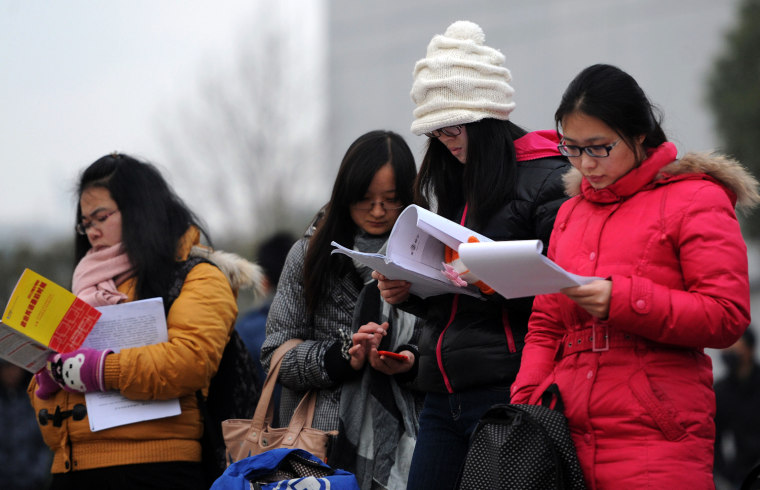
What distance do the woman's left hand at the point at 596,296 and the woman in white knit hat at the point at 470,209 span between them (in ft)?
2.16

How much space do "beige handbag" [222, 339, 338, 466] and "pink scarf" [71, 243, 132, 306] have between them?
2.44 feet

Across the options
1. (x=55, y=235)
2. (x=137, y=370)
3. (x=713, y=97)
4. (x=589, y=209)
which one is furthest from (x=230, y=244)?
(x=589, y=209)

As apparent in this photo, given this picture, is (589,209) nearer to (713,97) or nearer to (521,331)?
(521,331)

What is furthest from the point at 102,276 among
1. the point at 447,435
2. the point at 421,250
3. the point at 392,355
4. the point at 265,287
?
the point at 265,287

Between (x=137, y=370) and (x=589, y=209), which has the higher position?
(x=589, y=209)

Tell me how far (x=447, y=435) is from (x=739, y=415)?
5660 mm

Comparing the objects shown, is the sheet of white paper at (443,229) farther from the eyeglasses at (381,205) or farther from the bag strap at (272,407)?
the bag strap at (272,407)

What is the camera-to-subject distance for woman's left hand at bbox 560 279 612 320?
2.42m

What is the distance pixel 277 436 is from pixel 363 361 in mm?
453

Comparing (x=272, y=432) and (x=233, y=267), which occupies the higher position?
(x=233, y=267)

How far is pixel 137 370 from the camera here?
3842mm

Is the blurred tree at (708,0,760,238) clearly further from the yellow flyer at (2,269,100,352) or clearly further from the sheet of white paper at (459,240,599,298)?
the sheet of white paper at (459,240,599,298)

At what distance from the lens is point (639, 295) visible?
7.91 feet

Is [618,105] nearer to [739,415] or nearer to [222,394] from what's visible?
[222,394]
